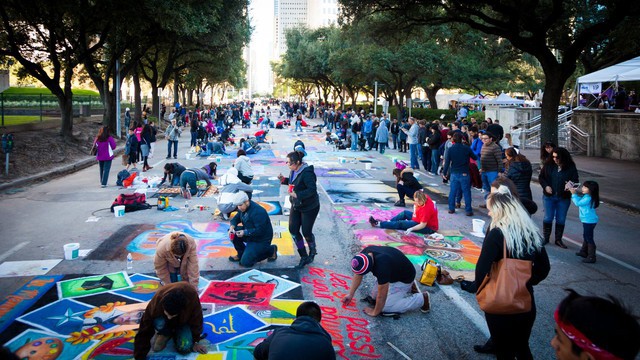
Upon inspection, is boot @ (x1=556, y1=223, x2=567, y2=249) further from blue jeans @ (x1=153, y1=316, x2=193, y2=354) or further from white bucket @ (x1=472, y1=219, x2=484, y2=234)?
blue jeans @ (x1=153, y1=316, x2=193, y2=354)

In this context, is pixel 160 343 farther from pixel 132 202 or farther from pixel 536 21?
pixel 536 21

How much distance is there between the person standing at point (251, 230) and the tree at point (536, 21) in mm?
12574

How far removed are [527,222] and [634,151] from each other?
20.5 meters

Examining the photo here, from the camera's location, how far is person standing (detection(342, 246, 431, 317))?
569 cm

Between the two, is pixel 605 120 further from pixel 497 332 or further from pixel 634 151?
pixel 497 332

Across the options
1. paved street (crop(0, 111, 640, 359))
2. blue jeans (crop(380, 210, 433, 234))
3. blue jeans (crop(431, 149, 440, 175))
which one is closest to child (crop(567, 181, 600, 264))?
paved street (crop(0, 111, 640, 359))

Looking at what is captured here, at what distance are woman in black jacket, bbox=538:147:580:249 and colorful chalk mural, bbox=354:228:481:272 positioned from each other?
145 centimetres

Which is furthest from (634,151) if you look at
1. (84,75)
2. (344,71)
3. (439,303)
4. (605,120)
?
(84,75)

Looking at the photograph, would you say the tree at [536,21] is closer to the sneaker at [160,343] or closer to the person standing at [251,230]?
the person standing at [251,230]

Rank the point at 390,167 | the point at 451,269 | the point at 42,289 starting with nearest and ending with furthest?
the point at 42,289, the point at 451,269, the point at 390,167

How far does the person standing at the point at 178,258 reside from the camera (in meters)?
6.11

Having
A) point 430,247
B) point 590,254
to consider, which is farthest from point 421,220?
point 590,254

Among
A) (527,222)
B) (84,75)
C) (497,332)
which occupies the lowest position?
(497,332)

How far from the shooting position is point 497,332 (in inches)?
166
